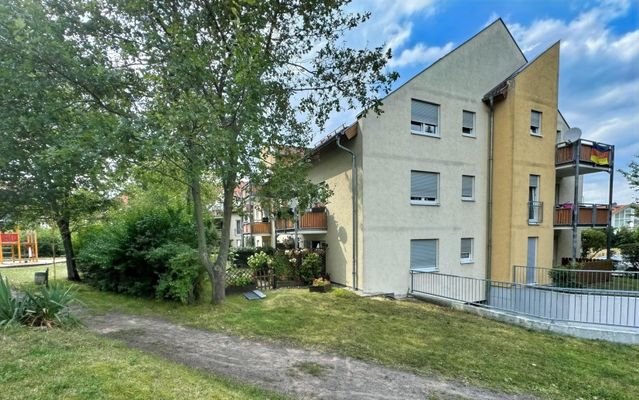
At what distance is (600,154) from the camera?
1611 centimetres

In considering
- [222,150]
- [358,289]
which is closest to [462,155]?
[358,289]

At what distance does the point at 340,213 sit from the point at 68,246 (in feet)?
38.8

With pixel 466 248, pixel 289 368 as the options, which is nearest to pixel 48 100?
pixel 289 368

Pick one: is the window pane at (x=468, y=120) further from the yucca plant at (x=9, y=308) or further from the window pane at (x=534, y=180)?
the yucca plant at (x=9, y=308)

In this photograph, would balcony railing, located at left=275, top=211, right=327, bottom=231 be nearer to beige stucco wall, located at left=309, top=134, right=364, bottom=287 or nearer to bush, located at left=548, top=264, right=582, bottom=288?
beige stucco wall, located at left=309, top=134, right=364, bottom=287

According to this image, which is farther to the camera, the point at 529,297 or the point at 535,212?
the point at 535,212

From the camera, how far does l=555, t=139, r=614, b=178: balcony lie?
15547mm

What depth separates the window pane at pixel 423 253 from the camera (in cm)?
1353

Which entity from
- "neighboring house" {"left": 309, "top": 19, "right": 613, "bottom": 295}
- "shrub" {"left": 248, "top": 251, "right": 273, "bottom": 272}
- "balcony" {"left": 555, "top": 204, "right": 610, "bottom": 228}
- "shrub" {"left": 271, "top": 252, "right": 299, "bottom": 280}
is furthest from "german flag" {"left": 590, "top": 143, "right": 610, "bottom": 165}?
"shrub" {"left": 248, "top": 251, "right": 273, "bottom": 272}

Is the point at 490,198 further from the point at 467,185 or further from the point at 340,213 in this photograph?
the point at 340,213

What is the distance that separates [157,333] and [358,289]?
24.9 ft

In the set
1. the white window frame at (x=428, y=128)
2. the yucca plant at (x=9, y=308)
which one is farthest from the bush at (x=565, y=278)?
the yucca plant at (x=9, y=308)

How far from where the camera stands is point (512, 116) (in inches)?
576

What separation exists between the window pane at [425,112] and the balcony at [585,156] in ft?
23.9
